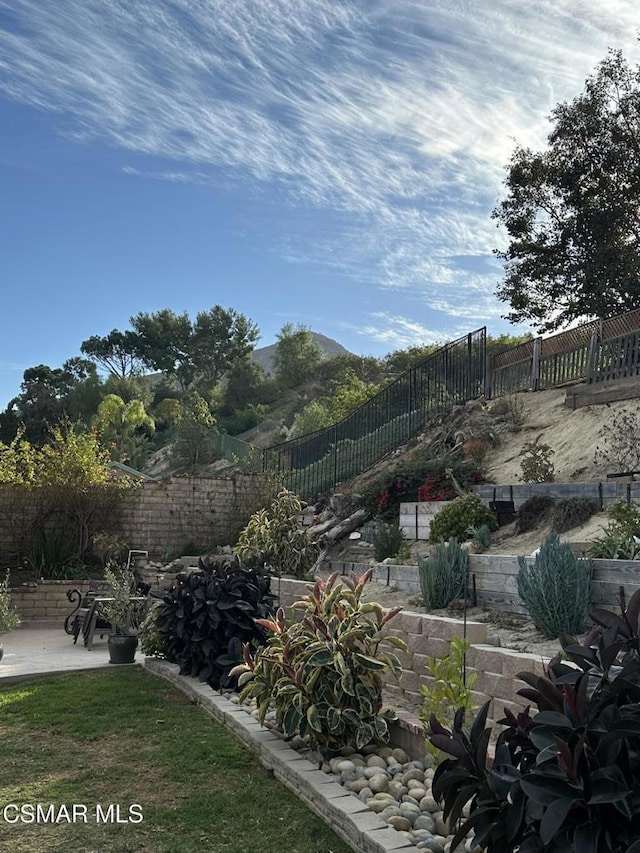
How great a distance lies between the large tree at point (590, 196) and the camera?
17.0 meters

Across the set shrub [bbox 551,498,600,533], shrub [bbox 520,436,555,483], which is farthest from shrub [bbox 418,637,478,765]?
shrub [bbox 520,436,555,483]

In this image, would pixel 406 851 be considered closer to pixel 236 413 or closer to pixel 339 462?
pixel 339 462

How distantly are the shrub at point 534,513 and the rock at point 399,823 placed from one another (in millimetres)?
4641

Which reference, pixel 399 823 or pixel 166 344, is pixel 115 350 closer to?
pixel 166 344

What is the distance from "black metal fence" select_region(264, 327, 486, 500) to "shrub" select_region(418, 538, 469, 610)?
7.27 m

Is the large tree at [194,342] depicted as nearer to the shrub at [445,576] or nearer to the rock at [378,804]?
the shrub at [445,576]

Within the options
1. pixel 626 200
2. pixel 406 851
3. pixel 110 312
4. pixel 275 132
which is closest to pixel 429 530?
pixel 406 851

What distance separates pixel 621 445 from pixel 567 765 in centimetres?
730

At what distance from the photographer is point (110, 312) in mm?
46281

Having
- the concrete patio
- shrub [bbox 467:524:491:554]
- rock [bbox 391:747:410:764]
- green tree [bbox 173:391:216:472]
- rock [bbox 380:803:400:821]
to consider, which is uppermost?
green tree [bbox 173:391:216:472]

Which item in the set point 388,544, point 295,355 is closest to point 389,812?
point 388,544

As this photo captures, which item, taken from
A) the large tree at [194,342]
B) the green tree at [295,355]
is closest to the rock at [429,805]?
the green tree at [295,355]

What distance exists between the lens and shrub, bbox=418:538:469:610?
5578 millimetres

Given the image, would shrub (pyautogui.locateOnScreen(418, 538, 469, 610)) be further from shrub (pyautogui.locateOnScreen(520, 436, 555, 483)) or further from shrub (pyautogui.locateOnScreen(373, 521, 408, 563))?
shrub (pyautogui.locateOnScreen(520, 436, 555, 483))
